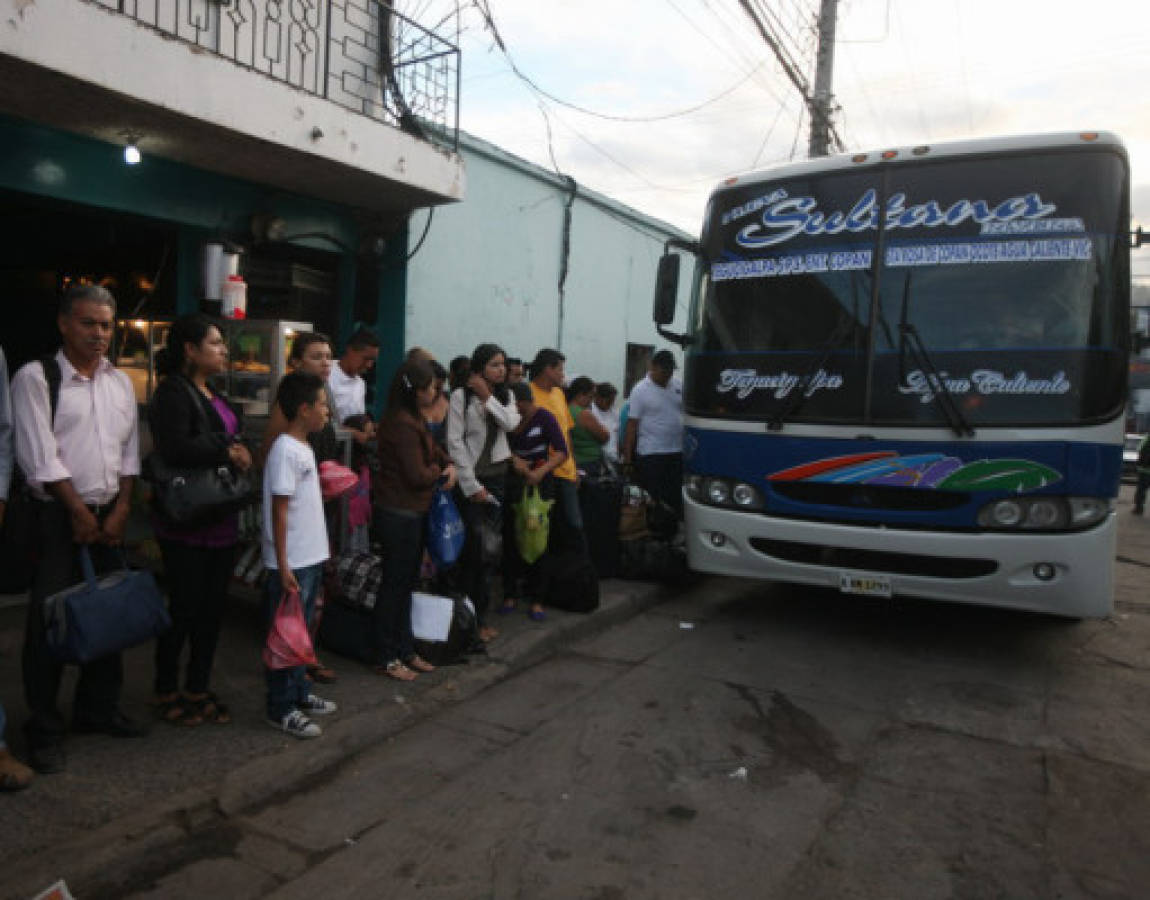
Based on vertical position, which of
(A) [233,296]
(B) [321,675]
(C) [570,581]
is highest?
(A) [233,296]

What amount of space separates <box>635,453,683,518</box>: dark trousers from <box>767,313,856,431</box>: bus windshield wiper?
189 cm

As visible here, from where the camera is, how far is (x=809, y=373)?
16.5 feet

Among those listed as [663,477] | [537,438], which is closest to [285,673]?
[537,438]

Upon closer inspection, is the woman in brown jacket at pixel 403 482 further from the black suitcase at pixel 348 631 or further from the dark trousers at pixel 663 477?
the dark trousers at pixel 663 477

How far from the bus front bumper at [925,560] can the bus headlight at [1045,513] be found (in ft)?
0.17

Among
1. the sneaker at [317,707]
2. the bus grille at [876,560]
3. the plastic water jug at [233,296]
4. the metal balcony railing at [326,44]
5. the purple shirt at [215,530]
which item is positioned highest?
the metal balcony railing at [326,44]

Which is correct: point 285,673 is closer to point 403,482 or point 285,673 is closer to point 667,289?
point 403,482

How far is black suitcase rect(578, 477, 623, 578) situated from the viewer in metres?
6.36

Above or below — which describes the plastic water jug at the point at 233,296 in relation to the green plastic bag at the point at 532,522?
above

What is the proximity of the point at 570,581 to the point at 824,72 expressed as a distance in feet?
34.7

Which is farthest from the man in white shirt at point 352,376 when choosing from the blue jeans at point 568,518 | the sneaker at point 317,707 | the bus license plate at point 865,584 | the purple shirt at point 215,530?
the bus license plate at point 865,584

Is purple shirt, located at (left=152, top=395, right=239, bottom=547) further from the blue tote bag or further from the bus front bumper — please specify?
the bus front bumper

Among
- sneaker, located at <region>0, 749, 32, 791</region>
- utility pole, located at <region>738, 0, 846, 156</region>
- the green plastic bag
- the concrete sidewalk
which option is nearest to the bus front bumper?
the green plastic bag

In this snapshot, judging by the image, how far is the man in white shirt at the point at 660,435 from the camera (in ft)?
22.7
